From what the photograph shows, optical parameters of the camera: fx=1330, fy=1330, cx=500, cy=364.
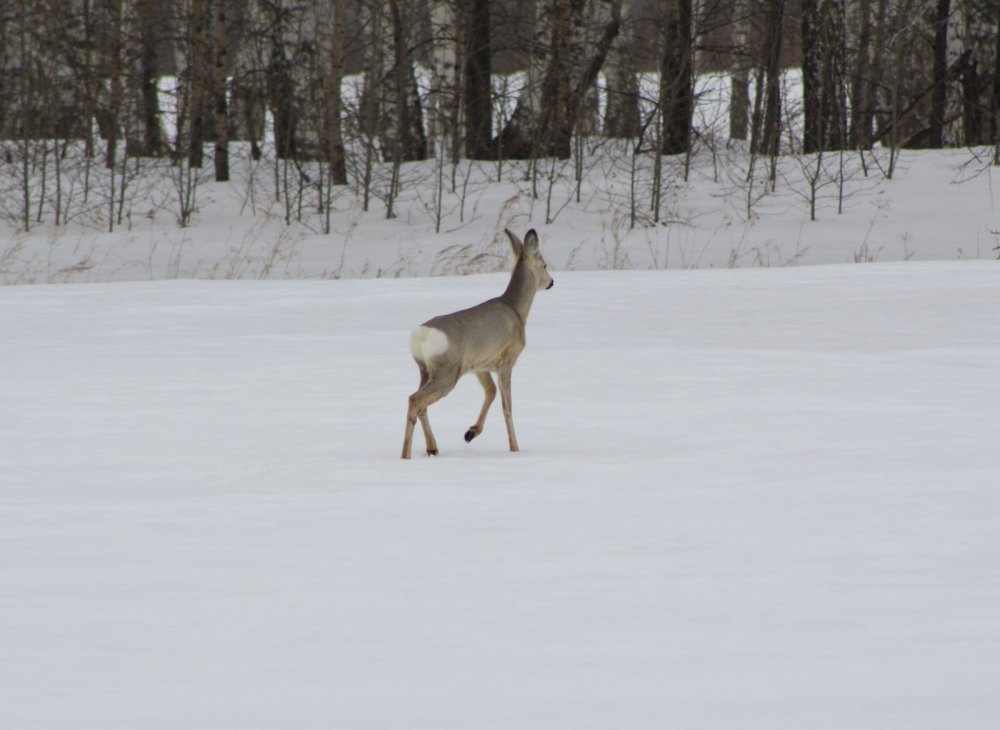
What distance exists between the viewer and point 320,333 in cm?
1259

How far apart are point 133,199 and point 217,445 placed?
18170mm

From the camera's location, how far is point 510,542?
17.2 feet

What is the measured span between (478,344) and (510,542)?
75.1 inches

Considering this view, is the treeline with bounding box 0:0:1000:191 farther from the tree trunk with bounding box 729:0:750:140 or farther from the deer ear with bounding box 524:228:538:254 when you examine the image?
the deer ear with bounding box 524:228:538:254

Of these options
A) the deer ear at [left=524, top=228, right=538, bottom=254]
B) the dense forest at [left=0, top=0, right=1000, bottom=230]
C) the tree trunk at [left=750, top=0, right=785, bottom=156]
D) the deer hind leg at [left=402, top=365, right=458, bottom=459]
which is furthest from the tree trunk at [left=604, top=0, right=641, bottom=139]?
the deer hind leg at [left=402, top=365, right=458, bottom=459]

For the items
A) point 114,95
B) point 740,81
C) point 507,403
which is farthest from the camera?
point 740,81

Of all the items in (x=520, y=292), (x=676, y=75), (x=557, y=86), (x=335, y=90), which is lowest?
(x=520, y=292)

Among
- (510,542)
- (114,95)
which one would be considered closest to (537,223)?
(114,95)

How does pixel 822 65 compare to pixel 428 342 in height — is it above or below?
above

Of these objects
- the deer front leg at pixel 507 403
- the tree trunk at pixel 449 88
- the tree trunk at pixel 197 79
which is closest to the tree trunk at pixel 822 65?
the tree trunk at pixel 449 88

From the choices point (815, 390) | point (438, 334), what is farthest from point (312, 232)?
point (438, 334)

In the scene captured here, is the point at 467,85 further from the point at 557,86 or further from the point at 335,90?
the point at 335,90

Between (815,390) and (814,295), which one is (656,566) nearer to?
(815,390)

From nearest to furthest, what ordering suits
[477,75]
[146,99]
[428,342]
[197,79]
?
[428,342] < [197,79] < [477,75] < [146,99]
